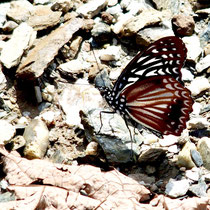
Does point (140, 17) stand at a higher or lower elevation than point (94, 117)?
higher

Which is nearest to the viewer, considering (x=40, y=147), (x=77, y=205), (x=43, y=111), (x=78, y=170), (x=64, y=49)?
(x=77, y=205)

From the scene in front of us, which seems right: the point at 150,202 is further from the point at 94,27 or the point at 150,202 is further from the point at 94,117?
the point at 94,27

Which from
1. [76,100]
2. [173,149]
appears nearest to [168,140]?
[173,149]

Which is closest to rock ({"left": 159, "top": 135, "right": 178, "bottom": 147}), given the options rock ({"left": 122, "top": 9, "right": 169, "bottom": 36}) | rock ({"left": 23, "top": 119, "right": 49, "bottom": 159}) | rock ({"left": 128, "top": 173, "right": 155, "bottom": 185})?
rock ({"left": 128, "top": 173, "right": 155, "bottom": 185})

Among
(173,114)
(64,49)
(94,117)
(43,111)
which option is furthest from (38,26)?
(173,114)

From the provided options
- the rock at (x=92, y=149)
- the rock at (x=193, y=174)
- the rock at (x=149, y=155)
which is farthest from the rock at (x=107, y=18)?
the rock at (x=193, y=174)

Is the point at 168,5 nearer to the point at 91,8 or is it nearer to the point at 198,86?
the point at 91,8

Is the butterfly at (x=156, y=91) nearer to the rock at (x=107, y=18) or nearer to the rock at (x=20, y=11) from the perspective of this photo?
the rock at (x=107, y=18)
